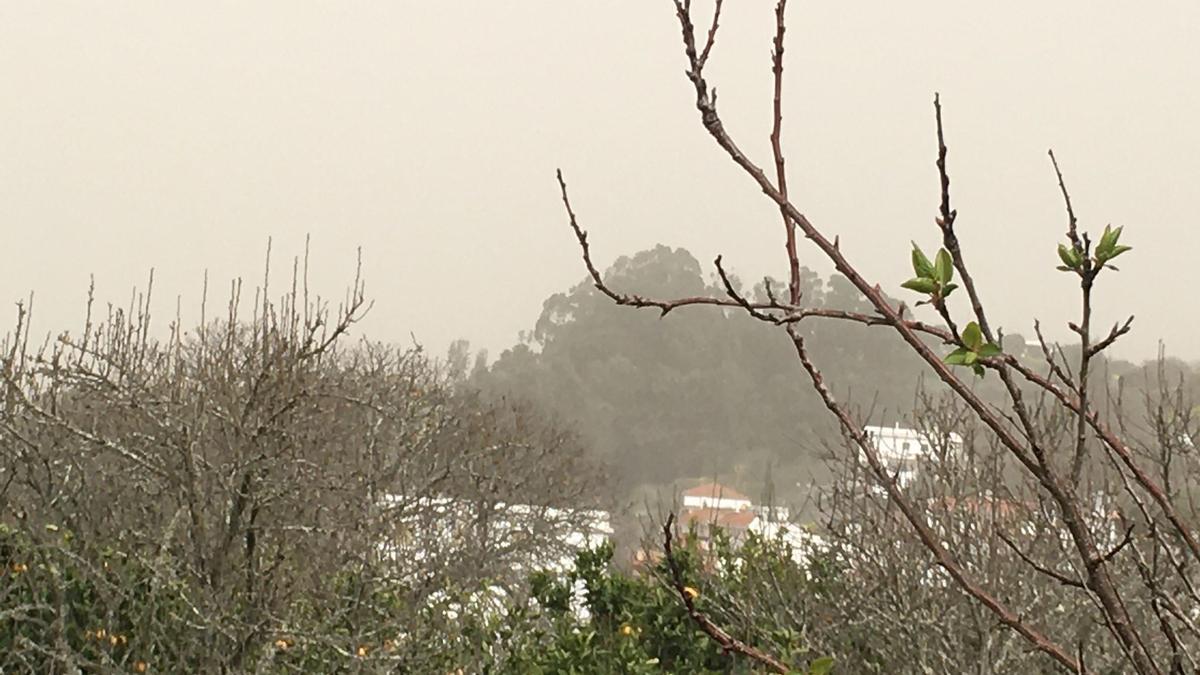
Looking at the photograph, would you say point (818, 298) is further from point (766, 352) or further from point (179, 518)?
point (179, 518)

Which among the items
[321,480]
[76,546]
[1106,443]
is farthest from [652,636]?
[1106,443]

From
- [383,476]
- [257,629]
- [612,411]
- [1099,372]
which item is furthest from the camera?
[612,411]

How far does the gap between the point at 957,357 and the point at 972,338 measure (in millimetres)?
39

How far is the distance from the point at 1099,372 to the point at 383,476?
3491 cm

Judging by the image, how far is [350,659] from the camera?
5.03 meters

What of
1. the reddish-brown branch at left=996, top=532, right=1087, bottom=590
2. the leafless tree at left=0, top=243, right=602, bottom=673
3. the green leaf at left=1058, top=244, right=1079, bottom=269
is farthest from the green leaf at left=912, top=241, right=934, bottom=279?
the leafless tree at left=0, top=243, right=602, bottom=673

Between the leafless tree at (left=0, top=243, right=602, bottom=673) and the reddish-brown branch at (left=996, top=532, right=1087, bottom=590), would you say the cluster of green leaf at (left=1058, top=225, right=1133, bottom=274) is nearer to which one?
the reddish-brown branch at (left=996, top=532, right=1087, bottom=590)

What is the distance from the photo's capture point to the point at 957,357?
89cm

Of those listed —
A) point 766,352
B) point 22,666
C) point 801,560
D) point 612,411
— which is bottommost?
point 22,666

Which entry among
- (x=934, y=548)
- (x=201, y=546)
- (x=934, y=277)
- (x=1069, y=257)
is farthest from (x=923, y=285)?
(x=201, y=546)

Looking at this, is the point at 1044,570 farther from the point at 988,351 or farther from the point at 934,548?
the point at 988,351

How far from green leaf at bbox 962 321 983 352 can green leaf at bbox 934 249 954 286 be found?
0.16 feet

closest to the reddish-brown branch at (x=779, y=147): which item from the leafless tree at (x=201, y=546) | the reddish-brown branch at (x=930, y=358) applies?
the reddish-brown branch at (x=930, y=358)

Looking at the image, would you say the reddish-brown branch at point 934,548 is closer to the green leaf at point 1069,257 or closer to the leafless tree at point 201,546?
the green leaf at point 1069,257
